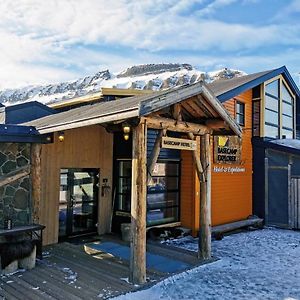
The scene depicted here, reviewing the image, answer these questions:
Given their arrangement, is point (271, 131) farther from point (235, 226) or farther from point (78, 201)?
point (78, 201)

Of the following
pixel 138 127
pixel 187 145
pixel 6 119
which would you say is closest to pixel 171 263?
pixel 187 145

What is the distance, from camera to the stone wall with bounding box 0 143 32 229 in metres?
6.98

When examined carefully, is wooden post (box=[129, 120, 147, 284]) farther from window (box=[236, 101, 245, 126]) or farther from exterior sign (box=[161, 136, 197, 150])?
window (box=[236, 101, 245, 126])

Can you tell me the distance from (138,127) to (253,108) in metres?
7.79

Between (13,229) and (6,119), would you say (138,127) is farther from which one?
(6,119)

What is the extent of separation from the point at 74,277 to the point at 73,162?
336 cm

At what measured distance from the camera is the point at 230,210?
1096 cm

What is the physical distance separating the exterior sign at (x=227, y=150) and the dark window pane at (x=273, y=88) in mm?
2604

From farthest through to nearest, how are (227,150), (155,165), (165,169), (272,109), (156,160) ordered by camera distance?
(272,109) → (227,150) → (165,169) → (155,165) → (156,160)

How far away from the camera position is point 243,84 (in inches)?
425

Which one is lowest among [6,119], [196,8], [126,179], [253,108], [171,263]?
[171,263]

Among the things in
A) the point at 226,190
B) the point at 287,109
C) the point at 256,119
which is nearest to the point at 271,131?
the point at 256,119

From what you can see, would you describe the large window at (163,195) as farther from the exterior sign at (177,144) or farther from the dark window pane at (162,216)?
the exterior sign at (177,144)

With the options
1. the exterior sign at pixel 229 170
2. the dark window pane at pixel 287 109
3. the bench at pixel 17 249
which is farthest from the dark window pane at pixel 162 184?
the dark window pane at pixel 287 109
